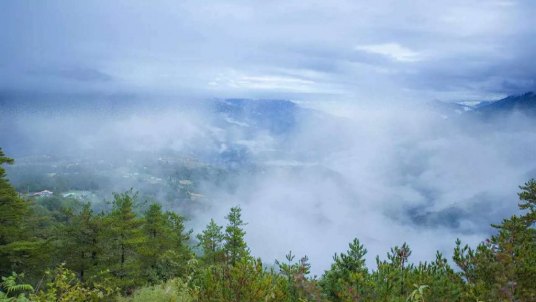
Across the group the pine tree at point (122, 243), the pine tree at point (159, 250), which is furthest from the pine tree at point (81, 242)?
the pine tree at point (159, 250)

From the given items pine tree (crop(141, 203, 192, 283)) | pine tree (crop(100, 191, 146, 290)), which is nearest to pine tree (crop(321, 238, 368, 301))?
pine tree (crop(100, 191, 146, 290))

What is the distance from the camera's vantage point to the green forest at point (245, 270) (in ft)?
22.6

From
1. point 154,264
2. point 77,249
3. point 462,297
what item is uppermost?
point 462,297

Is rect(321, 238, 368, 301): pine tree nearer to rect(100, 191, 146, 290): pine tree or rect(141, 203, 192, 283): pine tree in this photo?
rect(100, 191, 146, 290): pine tree

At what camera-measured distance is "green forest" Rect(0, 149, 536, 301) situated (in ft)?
22.6

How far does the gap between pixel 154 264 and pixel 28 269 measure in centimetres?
899

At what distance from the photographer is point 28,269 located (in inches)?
1069

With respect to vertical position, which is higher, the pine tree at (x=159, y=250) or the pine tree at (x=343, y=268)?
the pine tree at (x=343, y=268)

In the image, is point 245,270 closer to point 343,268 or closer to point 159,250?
point 343,268

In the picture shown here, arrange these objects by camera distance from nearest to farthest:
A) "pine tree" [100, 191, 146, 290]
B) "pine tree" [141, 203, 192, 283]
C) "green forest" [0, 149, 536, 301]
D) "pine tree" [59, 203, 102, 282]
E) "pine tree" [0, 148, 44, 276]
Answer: "green forest" [0, 149, 536, 301], "pine tree" [0, 148, 44, 276], "pine tree" [59, 203, 102, 282], "pine tree" [100, 191, 146, 290], "pine tree" [141, 203, 192, 283]

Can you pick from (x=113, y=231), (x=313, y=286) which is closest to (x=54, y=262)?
(x=113, y=231)

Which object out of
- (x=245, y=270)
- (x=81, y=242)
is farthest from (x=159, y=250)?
(x=245, y=270)

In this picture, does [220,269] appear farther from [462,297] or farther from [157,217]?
[157,217]

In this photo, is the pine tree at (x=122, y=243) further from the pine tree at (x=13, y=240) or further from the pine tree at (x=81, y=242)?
the pine tree at (x=13, y=240)
